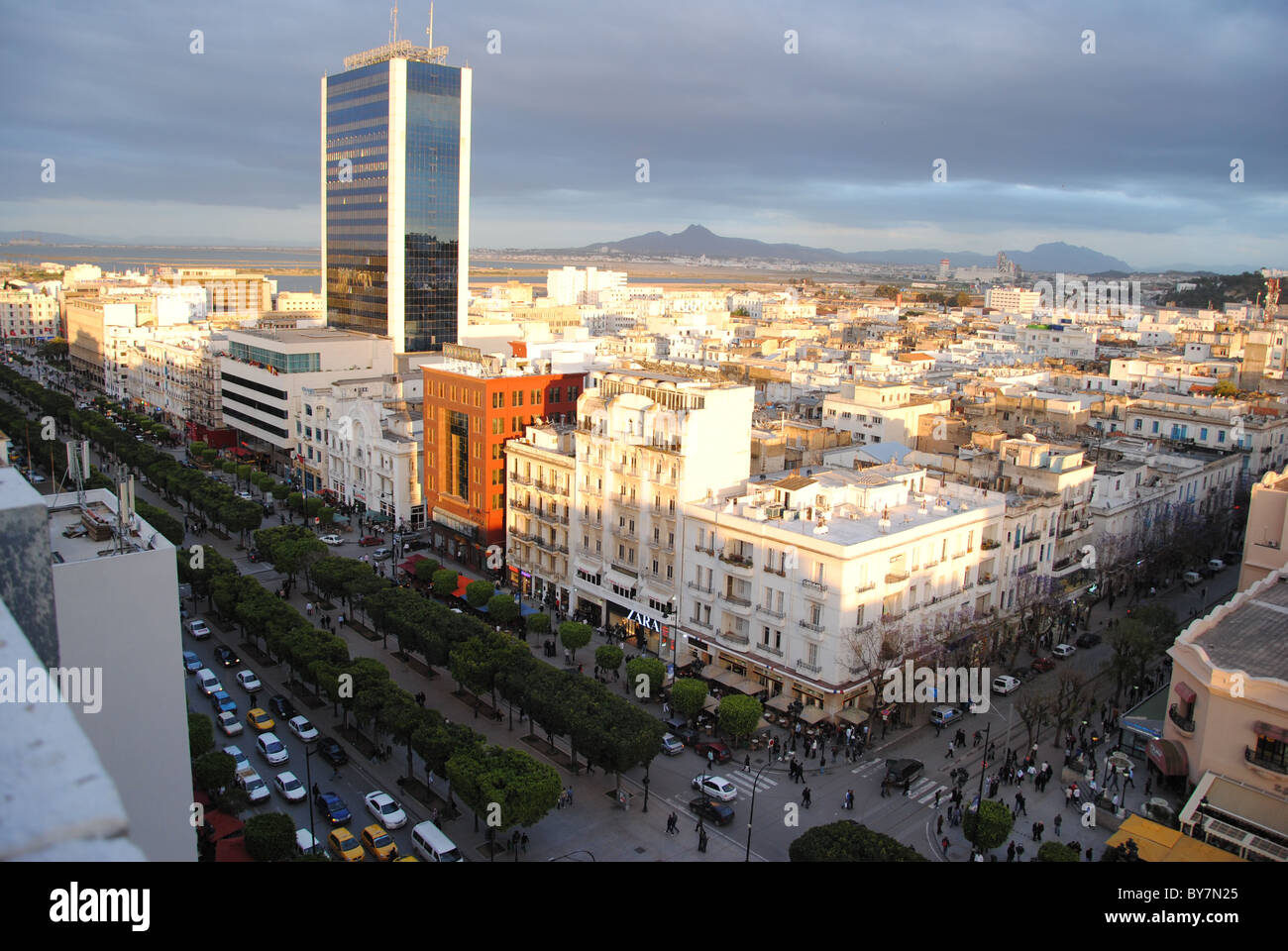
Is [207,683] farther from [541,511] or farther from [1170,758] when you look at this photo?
[1170,758]

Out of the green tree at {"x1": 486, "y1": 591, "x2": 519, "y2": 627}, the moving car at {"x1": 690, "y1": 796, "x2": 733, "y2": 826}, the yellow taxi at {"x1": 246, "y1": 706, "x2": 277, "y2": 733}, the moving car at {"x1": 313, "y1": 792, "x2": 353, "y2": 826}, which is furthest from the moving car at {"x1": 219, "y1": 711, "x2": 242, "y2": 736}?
the moving car at {"x1": 690, "y1": 796, "x2": 733, "y2": 826}

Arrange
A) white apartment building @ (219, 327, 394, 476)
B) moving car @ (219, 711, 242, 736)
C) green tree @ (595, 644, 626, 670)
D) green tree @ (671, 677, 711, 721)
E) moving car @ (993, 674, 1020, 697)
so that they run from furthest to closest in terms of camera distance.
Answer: white apartment building @ (219, 327, 394, 476) → moving car @ (993, 674, 1020, 697) → green tree @ (595, 644, 626, 670) → green tree @ (671, 677, 711, 721) → moving car @ (219, 711, 242, 736)

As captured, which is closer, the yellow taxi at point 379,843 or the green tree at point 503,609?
the yellow taxi at point 379,843

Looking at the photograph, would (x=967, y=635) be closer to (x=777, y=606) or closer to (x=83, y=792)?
(x=777, y=606)

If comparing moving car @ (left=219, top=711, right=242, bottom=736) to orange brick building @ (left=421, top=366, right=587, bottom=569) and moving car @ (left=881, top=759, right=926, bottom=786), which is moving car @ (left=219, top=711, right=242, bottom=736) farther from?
moving car @ (left=881, top=759, right=926, bottom=786)

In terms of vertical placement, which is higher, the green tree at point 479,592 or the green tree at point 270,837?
the green tree at point 479,592

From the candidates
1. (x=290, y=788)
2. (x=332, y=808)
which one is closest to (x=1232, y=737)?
(x=332, y=808)

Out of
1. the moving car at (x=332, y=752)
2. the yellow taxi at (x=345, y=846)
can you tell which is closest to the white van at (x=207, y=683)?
the moving car at (x=332, y=752)

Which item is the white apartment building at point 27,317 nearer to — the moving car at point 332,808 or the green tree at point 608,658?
the green tree at point 608,658

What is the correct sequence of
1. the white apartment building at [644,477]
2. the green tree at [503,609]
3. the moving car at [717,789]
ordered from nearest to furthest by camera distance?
the moving car at [717,789], the white apartment building at [644,477], the green tree at [503,609]
